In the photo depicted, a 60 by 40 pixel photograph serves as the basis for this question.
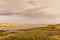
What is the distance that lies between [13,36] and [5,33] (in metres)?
1.03

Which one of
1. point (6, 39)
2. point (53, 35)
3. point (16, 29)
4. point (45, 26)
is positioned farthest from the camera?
point (45, 26)

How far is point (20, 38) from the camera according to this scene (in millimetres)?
7406

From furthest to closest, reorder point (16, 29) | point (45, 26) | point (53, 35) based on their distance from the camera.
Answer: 1. point (45, 26)
2. point (16, 29)
3. point (53, 35)

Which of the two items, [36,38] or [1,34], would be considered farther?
[1,34]

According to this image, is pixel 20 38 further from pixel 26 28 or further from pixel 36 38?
pixel 26 28

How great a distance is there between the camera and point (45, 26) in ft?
30.6

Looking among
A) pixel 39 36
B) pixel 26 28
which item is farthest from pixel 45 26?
pixel 39 36

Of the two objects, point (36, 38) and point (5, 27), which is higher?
point (5, 27)

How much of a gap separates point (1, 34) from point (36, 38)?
2.13 metres

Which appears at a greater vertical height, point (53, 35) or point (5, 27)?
point (5, 27)

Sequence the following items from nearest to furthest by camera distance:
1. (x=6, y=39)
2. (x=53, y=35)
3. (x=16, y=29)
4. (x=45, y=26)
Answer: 1. (x=6, y=39)
2. (x=53, y=35)
3. (x=16, y=29)
4. (x=45, y=26)

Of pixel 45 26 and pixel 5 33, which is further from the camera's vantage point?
pixel 45 26

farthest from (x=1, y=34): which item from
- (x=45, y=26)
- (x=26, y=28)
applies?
(x=45, y=26)

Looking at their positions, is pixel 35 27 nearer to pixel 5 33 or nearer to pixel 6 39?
pixel 5 33
